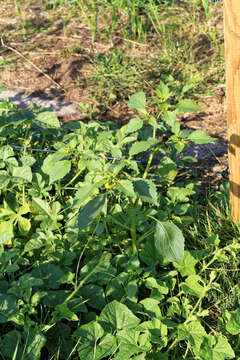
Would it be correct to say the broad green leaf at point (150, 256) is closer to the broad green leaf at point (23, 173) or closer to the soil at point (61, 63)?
the broad green leaf at point (23, 173)

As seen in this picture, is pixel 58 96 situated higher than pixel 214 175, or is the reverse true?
pixel 58 96

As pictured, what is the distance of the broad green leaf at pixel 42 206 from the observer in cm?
196

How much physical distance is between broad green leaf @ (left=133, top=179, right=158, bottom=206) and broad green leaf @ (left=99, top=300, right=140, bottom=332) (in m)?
0.40

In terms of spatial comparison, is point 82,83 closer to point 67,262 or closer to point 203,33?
point 203,33

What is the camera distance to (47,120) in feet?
7.54

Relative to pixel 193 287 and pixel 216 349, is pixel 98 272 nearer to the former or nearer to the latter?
pixel 193 287

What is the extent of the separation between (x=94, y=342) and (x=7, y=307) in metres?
0.33

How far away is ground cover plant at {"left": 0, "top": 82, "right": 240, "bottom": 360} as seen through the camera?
4.88 feet

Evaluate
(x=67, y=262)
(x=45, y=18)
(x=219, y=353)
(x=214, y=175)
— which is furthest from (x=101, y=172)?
(x=45, y=18)

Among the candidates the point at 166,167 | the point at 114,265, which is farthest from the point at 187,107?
the point at 114,265

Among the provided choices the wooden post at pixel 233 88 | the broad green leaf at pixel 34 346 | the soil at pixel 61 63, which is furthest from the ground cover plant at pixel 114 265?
the soil at pixel 61 63

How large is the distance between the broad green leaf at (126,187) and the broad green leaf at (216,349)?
58cm

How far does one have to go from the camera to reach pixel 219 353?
1478 mm

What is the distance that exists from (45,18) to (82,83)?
1.22 meters
